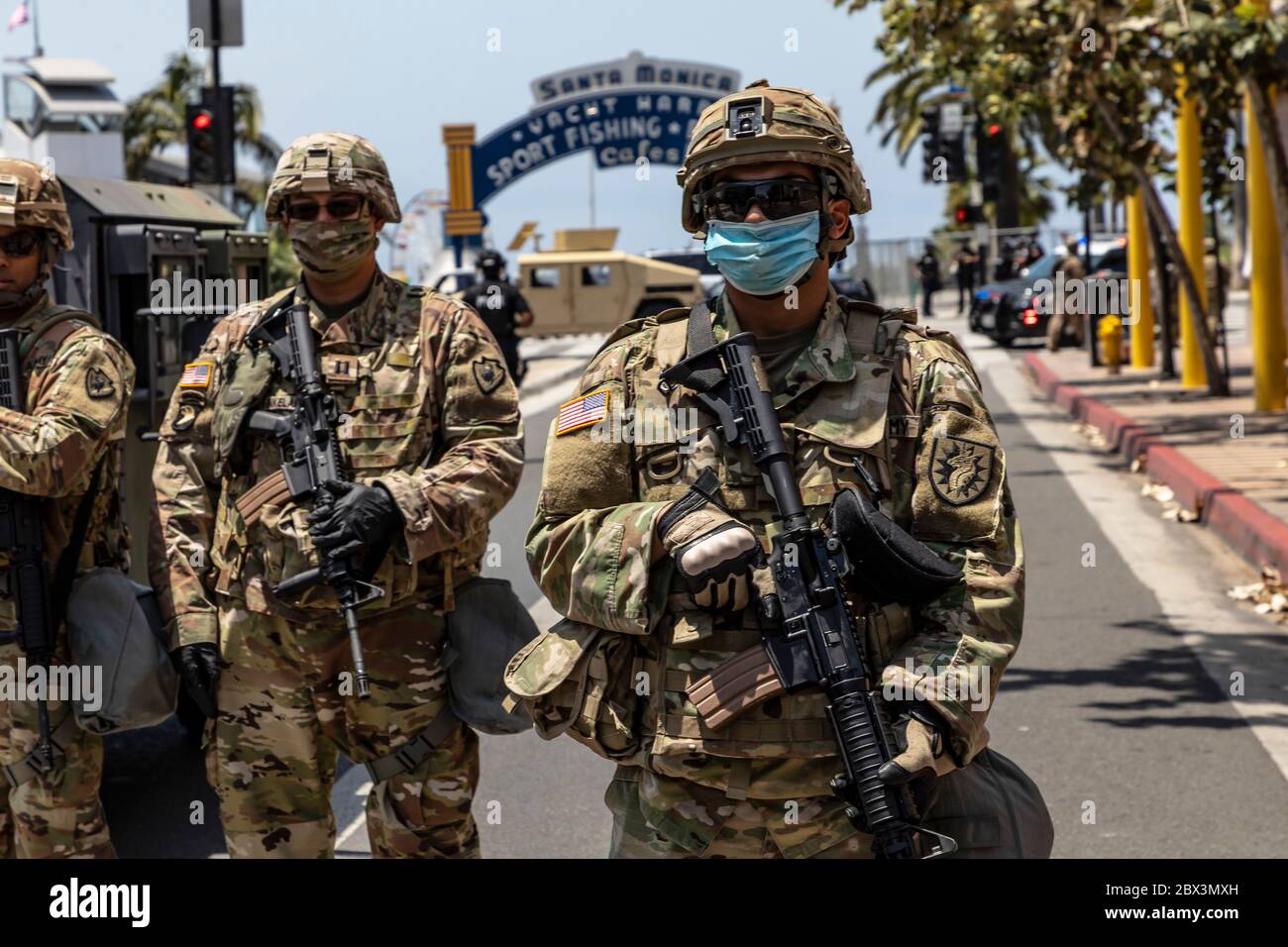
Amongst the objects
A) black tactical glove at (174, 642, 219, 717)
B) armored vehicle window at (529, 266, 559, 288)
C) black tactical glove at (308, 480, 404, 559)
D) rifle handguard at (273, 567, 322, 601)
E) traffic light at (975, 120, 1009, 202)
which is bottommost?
black tactical glove at (174, 642, 219, 717)

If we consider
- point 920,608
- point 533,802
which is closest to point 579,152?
point 533,802

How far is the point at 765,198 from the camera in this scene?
3117mm

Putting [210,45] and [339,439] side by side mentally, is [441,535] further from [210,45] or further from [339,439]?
[210,45]

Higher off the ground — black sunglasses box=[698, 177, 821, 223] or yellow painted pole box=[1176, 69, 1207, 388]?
yellow painted pole box=[1176, 69, 1207, 388]

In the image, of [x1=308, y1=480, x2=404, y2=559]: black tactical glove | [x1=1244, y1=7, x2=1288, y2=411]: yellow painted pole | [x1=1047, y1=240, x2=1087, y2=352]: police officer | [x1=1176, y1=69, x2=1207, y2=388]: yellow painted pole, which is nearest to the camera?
[x1=308, y1=480, x2=404, y2=559]: black tactical glove

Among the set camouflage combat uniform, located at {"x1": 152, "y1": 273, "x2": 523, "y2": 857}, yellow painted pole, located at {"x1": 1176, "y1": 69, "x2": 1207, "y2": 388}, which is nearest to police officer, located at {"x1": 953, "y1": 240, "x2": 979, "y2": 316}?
yellow painted pole, located at {"x1": 1176, "y1": 69, "x2": 1207, "y2": 388}

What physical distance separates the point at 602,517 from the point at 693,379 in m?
0.29

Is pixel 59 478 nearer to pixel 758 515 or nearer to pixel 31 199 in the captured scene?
pixel 31 199

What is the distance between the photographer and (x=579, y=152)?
4419 cm

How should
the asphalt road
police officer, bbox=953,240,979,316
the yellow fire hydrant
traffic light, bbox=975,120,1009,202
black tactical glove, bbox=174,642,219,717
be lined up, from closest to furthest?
black tactical glove, bbox=174,642,219,717 < the asphalt road < the yellow fire hydrant < traffic light, bbox=975,120,1009,202 < police officer, bbox=953,240,979,316

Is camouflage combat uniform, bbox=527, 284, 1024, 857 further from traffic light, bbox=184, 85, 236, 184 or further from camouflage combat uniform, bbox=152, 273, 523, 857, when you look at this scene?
traffic light, bbox=184, 85, 236, 184

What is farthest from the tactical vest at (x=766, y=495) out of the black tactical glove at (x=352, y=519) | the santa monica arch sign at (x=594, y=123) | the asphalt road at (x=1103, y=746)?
the santa monica arch sign at (x=594, y=123)

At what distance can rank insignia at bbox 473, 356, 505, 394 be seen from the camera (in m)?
4.24

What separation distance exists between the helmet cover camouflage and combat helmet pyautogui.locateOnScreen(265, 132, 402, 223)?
59 centimetres
